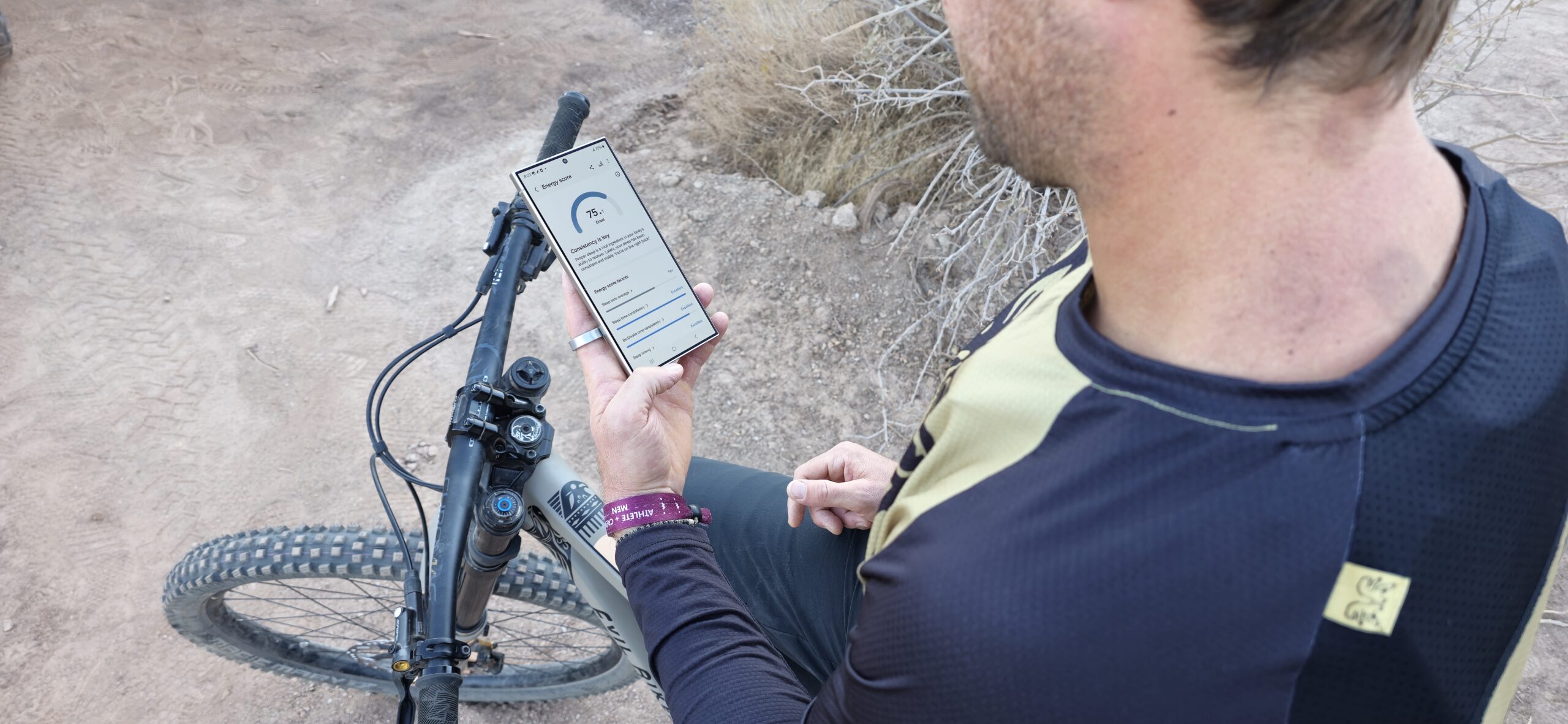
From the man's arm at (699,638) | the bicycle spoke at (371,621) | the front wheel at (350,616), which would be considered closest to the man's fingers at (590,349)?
the man's arm at (699,638)

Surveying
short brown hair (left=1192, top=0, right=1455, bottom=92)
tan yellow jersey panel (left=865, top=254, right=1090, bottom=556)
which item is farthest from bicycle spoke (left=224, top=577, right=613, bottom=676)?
short brown hair (left=1192, top=0, right=1455, bottom=92)

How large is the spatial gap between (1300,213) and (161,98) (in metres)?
4.87

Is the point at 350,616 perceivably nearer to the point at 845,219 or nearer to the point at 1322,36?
the point at 845,219

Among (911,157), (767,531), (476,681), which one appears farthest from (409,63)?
(767,531)

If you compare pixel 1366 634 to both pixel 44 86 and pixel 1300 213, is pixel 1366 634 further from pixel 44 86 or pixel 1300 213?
pixel 44 86

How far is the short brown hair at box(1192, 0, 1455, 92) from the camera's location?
70cm

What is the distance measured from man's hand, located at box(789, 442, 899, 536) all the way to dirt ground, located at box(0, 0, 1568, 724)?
3.92ft

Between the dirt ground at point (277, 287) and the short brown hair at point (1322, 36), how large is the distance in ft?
6.92

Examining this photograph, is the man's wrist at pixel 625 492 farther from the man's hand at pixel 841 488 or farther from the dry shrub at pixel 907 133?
the dry shrub at pixel 907 133

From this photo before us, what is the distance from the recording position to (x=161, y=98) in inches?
167

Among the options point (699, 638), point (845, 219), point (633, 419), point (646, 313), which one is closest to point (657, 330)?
point (646, 313)

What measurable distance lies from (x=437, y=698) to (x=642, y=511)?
1.06ft

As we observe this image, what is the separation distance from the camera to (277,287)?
343 centimetres

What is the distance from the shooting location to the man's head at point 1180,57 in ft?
2.32
